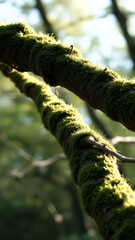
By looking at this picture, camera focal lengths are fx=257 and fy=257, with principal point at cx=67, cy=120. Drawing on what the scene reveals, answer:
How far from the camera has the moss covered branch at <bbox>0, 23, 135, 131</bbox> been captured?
5.26 ft

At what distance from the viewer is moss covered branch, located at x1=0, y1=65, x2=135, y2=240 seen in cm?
135

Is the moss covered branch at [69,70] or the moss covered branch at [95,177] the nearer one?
the moss covered branch at [95,177]

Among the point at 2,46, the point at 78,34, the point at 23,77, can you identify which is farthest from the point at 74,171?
the point at 78,34

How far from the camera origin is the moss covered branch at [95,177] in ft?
4.42

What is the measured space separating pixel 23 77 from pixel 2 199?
19465 millimetres

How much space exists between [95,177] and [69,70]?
767 mm

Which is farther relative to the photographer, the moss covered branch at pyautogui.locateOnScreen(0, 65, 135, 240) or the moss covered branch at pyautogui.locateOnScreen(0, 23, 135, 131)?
the moss covered branch at pyautogui.locateOnScreen(0, 23, 135, 131)

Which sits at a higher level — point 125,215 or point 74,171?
point 74,171

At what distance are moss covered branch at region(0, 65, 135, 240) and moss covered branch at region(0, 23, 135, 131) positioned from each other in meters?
0.33

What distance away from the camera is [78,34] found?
12234 mm

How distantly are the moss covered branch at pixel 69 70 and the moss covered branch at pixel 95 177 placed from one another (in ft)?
1.08

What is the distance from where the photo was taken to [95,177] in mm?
1665

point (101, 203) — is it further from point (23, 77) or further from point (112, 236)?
point (23, 77)

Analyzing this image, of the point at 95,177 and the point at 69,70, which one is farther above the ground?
the point at 69,70
